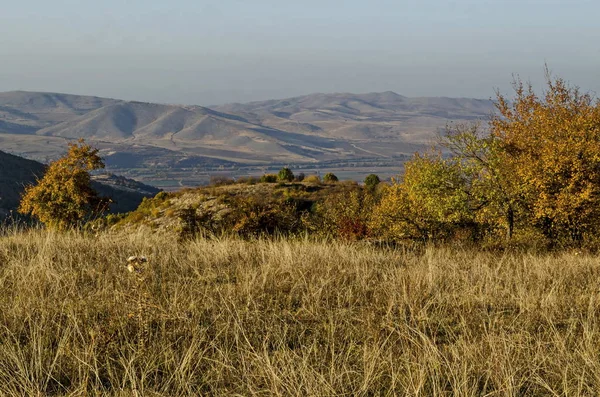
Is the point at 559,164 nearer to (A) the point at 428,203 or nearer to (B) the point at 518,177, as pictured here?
(B) the point at 518,177

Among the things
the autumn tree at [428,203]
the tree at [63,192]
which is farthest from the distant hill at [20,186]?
the autumn tree at [428,203]

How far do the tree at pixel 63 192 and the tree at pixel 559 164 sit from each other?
24726 mm

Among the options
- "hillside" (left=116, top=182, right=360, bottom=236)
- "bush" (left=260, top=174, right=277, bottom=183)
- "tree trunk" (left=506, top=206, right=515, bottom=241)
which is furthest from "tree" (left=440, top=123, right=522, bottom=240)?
"bush" (left=260, top=174, right=277, bottom=183)

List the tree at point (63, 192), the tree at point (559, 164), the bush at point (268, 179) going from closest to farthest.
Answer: the tree at point (559, 164) < the tree at point (63, 192) < the bush at point (268, 179)

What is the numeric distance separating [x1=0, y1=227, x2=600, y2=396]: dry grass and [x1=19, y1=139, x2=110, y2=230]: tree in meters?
27.7

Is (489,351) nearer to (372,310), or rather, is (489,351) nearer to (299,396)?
(372,310)

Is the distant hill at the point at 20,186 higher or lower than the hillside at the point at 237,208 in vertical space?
lower

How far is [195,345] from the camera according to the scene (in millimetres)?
4582

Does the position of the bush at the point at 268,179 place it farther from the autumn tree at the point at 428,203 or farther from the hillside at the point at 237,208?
the autumn tree at the point at 428,203

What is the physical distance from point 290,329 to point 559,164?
2169 centimetres

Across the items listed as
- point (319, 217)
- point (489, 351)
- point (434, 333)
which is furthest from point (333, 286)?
point (319, 217)

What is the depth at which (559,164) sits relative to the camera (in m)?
23.5

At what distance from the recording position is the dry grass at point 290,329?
4090mm

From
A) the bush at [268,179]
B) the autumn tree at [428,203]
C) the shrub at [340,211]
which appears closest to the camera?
the autumn tree at [428,203]
